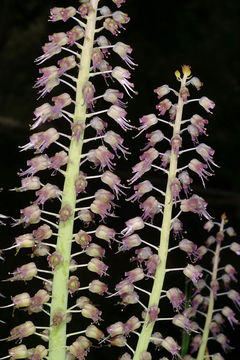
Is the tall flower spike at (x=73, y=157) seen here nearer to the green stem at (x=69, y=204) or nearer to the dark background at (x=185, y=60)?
the green stem at (x=69, y=204)

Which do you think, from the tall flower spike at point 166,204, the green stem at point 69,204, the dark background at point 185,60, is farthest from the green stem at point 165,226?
the dark background at point 185,60

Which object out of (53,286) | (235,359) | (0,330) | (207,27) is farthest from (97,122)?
(207,27)

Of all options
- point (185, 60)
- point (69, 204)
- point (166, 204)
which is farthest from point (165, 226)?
point (185, 60)

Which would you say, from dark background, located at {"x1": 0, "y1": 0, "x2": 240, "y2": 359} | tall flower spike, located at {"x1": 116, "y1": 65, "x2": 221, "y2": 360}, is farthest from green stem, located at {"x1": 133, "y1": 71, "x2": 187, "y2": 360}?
dark background, located at {"x1": 0, "y1": 0, "x2": 240, "y2": 359}

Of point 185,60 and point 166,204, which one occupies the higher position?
point 185,60

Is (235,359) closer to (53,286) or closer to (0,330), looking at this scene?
(0,330)

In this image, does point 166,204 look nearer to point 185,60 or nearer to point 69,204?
point 69,204
